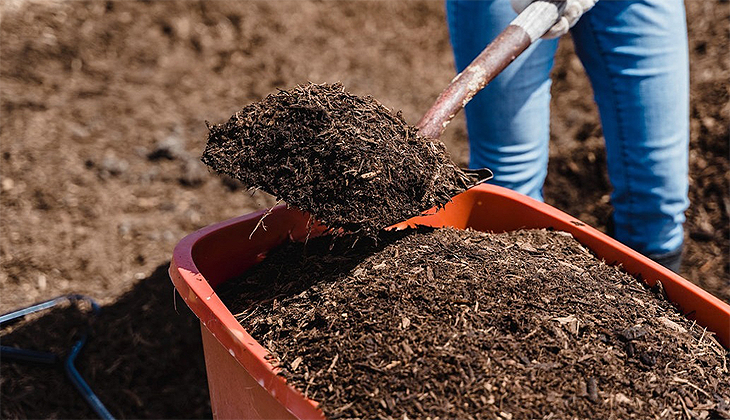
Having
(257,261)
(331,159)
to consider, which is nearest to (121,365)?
(257,261)

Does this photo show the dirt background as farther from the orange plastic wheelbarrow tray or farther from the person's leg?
the person's leg

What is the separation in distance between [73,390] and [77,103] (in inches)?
71.9

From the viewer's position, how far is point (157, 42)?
12.3ft

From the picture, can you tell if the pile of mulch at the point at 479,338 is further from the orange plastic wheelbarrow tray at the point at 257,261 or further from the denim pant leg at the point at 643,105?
the denim pant leg at the point at 643,105

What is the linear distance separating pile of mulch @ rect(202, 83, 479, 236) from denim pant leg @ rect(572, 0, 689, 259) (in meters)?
0.68

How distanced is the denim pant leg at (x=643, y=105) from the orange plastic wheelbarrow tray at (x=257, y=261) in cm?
38

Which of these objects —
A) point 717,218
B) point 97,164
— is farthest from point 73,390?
point 717,218

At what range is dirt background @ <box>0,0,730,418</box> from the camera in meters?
2.05

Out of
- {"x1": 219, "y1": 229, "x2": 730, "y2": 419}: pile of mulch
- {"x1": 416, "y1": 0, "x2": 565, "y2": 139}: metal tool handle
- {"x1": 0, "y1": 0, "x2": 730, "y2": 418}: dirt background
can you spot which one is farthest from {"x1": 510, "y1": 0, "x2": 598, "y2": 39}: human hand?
{"x1": 0, "y1": 0, "x2": 730, "y2": 418}: dirt background

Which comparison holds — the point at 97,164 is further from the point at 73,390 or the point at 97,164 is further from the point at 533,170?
the point at 533,170

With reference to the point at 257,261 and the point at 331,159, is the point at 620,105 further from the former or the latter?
the point at 257,261

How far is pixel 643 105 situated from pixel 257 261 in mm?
1073

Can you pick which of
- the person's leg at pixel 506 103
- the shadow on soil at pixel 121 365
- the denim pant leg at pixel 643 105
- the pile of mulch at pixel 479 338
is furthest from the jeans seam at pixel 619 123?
the shadow on soil at pixel 121 365

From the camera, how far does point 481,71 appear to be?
1.41 m
